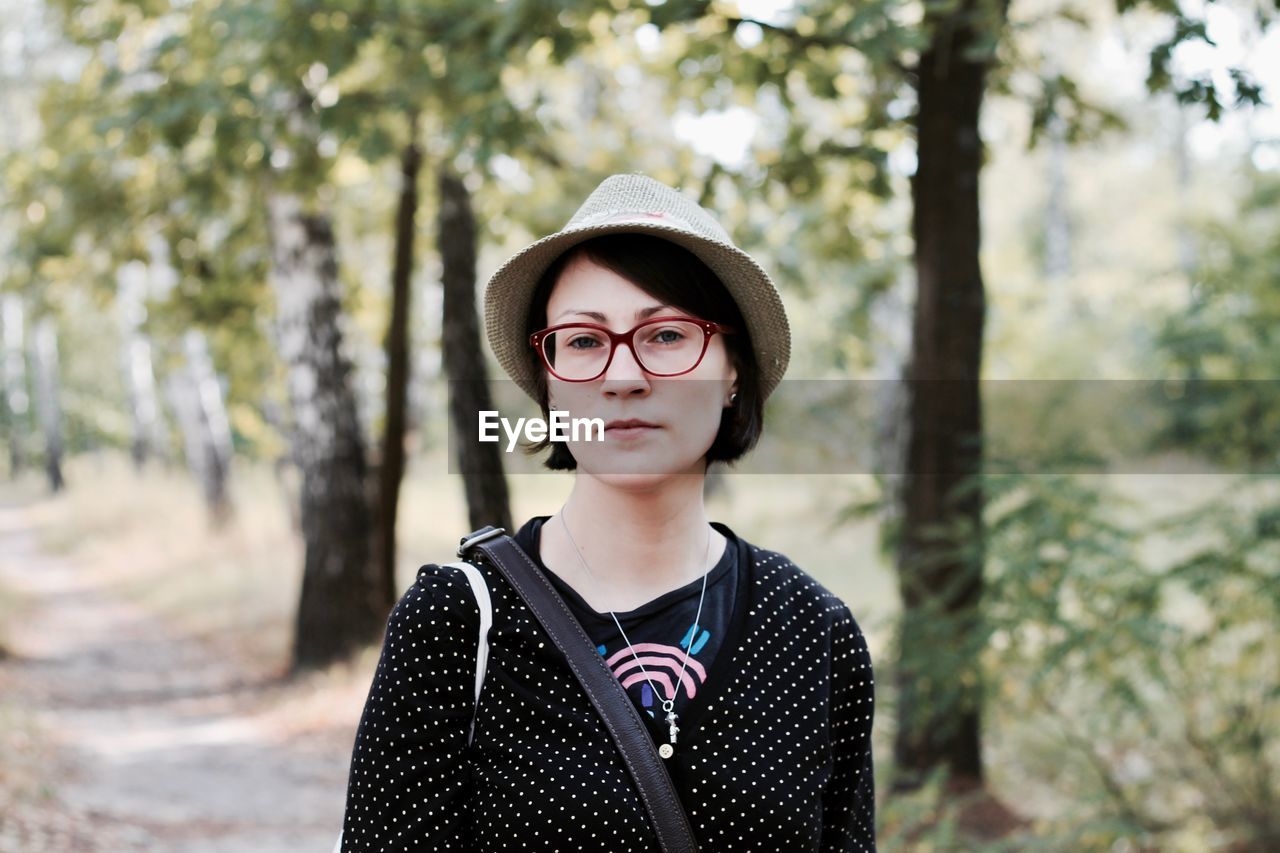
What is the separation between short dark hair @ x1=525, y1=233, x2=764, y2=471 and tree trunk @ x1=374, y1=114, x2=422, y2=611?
256 inches

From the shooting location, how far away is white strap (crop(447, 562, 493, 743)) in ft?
5.60

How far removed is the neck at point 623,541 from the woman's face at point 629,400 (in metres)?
0.05

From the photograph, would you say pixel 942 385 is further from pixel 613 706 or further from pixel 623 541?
pixel 613 706

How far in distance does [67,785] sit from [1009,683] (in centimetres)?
501

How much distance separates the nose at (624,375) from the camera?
1703 mm

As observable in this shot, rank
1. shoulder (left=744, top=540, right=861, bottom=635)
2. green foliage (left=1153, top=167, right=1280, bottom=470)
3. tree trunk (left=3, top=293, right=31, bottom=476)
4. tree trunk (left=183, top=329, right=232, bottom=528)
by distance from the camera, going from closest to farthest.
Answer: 1. shoulder (left=744, top=540, right=861, bottom=635)
2. green foliage (left=1153, top=167, right=1280, bottom=470)
3. tree trunk (left=183, top=329, right=232, bottom=528)
4. tree trunk (left=3, top=293, right=31, bottom=476)

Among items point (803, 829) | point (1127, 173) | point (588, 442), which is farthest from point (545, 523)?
point (1127, 173)

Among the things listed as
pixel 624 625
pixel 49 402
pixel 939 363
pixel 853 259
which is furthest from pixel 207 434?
pixel 624 625

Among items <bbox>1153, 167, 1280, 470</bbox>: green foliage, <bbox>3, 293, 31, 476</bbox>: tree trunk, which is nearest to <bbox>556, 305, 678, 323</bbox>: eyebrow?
<bbox>1153, 167, 1280, 470</bbox>: green foliage

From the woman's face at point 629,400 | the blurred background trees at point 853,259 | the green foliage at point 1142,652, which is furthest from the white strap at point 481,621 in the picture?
the green foliage at point 1142,652

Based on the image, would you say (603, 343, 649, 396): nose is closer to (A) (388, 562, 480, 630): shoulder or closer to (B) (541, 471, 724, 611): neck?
(B) (541, 471, 724, 611): neck

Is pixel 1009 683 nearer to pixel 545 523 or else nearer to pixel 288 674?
pixel 545 523

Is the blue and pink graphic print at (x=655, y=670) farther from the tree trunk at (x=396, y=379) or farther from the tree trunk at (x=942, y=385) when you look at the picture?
the tree trunk at (x=396, y=379)

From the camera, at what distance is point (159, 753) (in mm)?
7977
